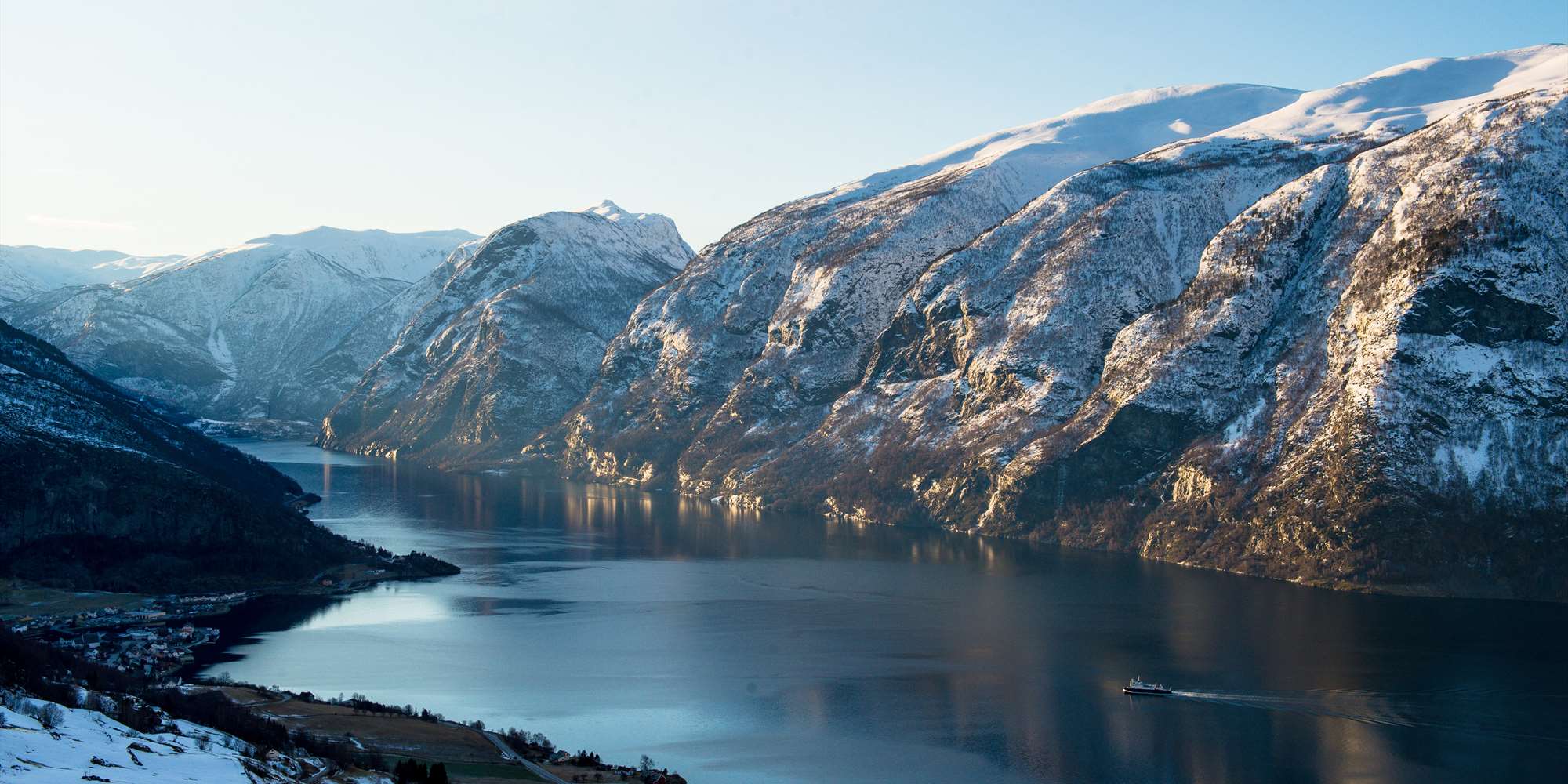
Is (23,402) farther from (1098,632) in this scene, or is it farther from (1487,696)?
(1487,696)

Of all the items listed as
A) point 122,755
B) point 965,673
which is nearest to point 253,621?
point 965,673

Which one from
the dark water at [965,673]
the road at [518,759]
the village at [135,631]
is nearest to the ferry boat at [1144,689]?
the dark water at [965,673]

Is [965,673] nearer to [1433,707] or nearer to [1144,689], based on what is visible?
[1144,689]

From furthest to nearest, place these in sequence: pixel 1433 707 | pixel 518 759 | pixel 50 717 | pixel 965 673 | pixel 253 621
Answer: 1. pixel 253 621
2. pixel 965 673
3. pixel 1433 707
4. pixel 518 759
5. pixel 50 717

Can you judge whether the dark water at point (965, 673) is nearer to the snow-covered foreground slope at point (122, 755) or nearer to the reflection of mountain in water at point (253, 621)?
the reflection of mountain in water at point (253, 621)

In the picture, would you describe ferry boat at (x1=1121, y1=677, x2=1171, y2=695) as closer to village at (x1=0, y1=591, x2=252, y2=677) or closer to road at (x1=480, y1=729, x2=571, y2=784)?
road at (x1=480, y1=729, x2=571, y2=784)
